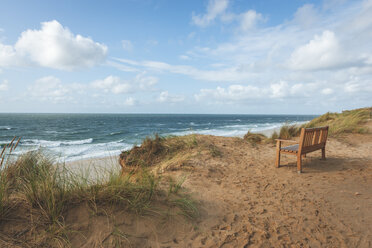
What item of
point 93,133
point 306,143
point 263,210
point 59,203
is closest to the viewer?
point 59,203

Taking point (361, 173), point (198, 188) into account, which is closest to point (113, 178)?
point (198, 188)

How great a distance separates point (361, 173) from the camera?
477 centimetres

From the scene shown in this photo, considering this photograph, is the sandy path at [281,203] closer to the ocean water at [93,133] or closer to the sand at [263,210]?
the sand at [263,210]

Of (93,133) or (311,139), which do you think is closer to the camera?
(311,139)

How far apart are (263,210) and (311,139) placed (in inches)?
119

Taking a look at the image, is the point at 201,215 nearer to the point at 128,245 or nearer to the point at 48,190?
the point at 128,245

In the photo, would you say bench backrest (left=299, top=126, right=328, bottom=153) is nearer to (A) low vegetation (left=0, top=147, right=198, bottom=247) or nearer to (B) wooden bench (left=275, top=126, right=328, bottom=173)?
(B) wooden bench (left=275, top=126, right=328, bottom=173)

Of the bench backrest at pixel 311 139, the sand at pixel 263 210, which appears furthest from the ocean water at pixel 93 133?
the bench backrest at pixel 311 139

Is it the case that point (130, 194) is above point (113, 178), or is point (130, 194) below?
below

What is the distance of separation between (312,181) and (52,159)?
17.3 ft

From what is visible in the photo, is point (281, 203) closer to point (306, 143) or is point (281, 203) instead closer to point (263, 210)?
point (263, 210)

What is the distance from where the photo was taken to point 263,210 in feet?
10.2

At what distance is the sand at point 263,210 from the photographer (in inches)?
94.1

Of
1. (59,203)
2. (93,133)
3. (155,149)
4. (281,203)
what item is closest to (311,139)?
(281,203)
